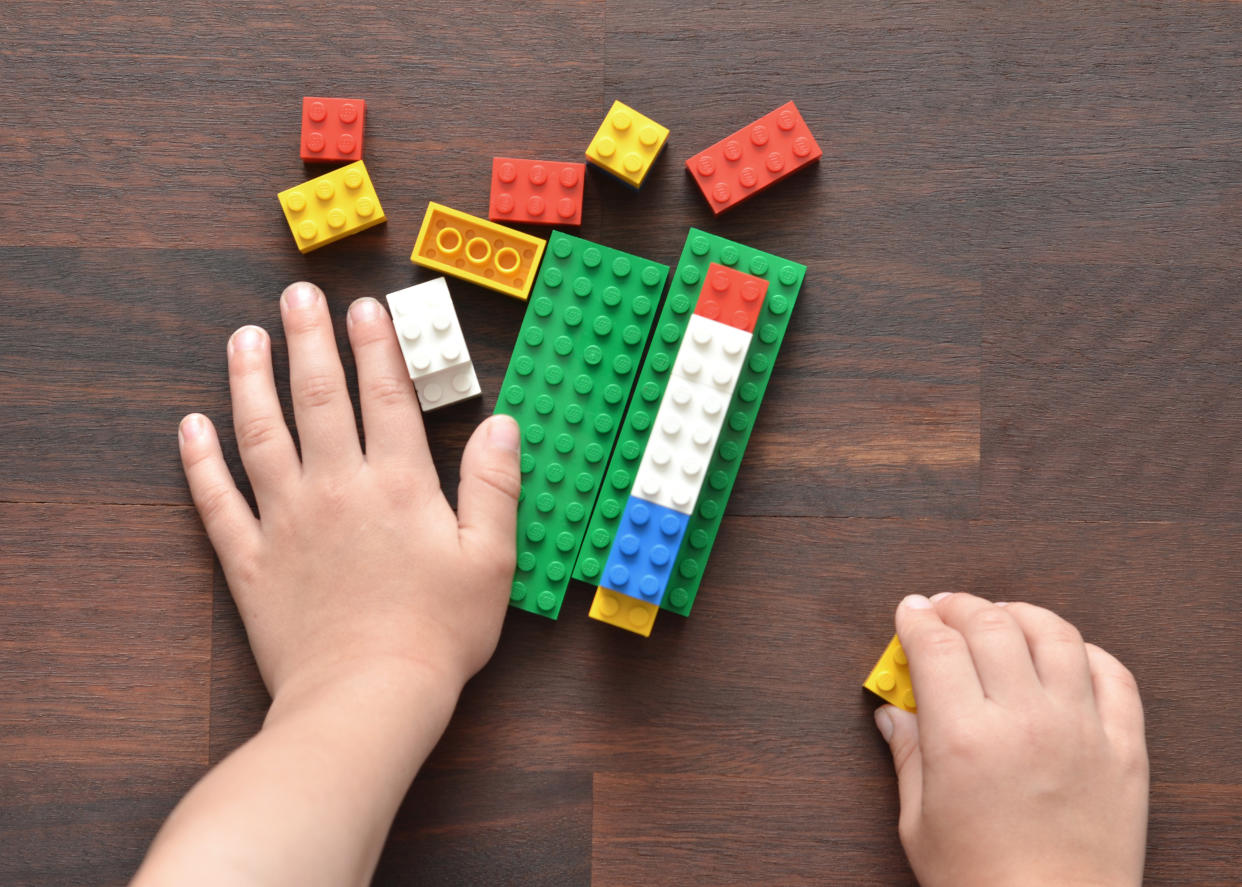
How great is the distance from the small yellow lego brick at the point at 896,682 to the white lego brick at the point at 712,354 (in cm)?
26

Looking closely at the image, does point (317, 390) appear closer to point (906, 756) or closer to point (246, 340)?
point (246, 340)

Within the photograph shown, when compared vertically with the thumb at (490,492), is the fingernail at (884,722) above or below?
below

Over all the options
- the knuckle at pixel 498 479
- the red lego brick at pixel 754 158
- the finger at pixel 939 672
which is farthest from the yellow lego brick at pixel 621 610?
the red lego brick at pixel 754 158

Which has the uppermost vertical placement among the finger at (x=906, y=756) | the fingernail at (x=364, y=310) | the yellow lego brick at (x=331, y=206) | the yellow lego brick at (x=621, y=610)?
the yellow lego brick at (x=331, y=206)

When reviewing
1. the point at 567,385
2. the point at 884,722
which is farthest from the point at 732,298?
the point at 884,722

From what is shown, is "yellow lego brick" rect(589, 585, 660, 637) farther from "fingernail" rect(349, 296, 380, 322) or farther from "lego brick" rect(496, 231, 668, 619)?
"fingernail" rect(349, 296, 380, 322)

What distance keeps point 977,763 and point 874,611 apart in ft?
0.45

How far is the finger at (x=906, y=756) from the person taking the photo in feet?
2.33

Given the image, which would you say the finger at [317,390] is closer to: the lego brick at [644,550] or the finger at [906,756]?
the lego brick at [644,550]

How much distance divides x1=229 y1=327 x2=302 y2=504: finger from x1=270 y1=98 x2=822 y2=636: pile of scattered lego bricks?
10 centimetres

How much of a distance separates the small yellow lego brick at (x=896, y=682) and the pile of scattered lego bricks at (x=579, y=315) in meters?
0.17

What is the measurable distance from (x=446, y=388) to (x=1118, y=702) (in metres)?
0.60

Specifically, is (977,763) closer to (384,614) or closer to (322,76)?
(384,614)

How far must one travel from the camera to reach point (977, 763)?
68 cm
